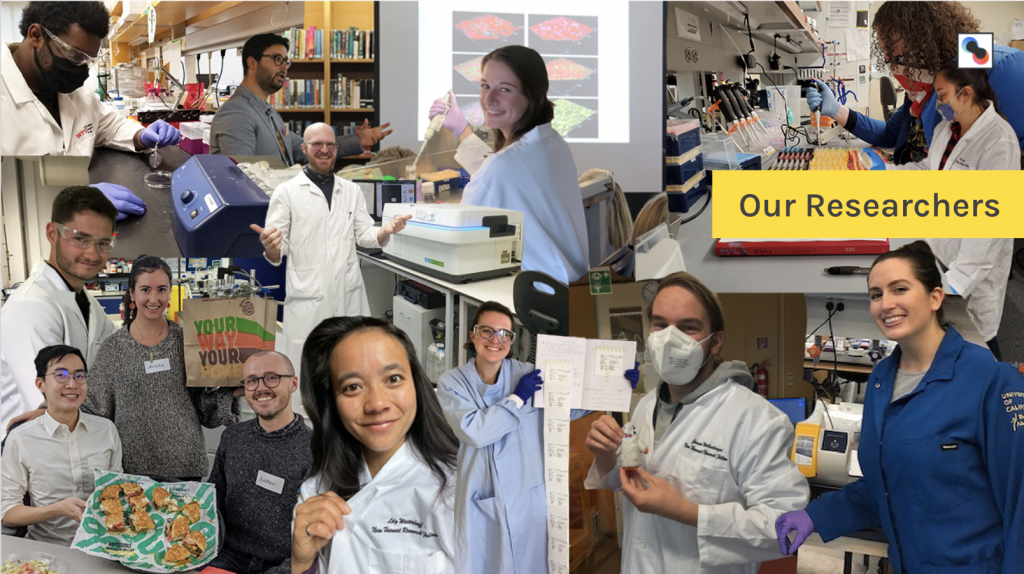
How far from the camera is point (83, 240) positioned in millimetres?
2037

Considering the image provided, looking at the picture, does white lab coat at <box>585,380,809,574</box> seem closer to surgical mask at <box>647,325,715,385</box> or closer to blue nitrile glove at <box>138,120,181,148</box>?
surgical mask at <box>647,325,715,385</box>

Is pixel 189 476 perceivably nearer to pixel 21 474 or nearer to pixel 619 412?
pixel 21 474

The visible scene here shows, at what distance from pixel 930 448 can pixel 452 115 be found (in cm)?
148

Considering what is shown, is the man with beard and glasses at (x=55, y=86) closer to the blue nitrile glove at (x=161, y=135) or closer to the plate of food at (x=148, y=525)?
the blue nitrile glove at (x=161, y=135)

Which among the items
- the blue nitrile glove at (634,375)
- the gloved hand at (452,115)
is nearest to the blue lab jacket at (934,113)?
the blue nitrile glove at (634,375)

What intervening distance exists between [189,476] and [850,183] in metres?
1.99

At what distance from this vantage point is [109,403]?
2072 millimetres

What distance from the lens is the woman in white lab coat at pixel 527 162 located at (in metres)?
2.03

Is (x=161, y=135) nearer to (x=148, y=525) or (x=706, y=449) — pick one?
(x=148, y=525)

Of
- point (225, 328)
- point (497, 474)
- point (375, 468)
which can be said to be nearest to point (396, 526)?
point (375, 468)

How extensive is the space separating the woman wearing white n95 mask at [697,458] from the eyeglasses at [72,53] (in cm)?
167

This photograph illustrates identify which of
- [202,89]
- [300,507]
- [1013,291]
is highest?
[202,89]

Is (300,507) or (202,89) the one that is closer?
(300,507)

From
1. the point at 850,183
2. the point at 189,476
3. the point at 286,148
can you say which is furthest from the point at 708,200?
the point at 189,476
